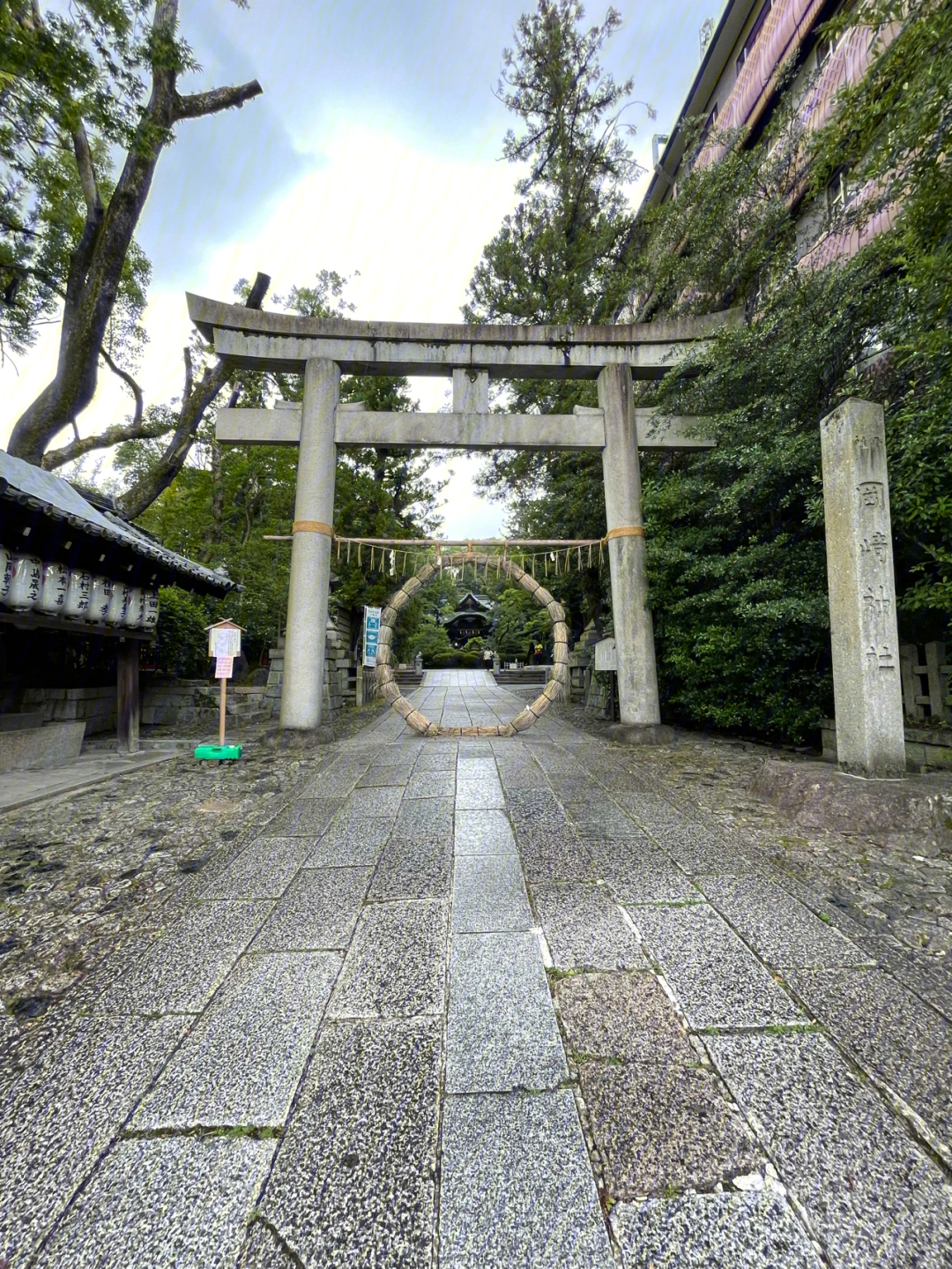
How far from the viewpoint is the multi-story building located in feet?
22.8

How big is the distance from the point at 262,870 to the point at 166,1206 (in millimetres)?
1997

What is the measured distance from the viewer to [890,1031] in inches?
67.7

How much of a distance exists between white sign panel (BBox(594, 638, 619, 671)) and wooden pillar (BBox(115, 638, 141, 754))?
6422 mm

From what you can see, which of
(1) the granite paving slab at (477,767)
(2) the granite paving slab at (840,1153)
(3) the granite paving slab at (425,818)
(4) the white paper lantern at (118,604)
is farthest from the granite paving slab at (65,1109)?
(4) the white paper lantern at (118,604)

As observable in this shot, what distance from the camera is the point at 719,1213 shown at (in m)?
1.16

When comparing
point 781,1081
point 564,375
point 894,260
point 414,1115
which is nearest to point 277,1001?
point 414,1115

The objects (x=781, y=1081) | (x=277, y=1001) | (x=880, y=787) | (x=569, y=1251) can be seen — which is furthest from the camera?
(x=880, y=787)

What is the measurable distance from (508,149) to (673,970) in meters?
15.3

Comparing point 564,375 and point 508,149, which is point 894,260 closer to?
point 564,375

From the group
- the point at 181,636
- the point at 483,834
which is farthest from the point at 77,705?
the point at 483,834

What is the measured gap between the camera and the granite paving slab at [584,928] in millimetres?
2148

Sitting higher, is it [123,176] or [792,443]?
[123,176]

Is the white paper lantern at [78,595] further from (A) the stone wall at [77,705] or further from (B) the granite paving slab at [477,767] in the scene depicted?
(B) the granite paving slab at [477,767]

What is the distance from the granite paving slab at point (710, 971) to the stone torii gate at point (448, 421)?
15.5 feet
